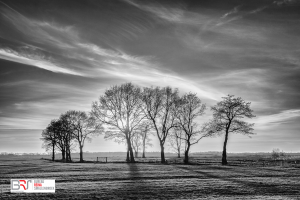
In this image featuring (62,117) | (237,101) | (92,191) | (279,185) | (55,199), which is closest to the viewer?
(55,199)

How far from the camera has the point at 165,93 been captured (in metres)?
52.5

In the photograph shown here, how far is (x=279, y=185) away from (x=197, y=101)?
3329 centimetres

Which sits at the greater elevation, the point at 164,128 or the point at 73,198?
the point at 164,128

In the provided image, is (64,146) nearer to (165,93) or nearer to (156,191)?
(165,93)

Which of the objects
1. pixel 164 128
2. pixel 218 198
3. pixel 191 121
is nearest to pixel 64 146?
pixel 164 128

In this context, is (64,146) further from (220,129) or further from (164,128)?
(220,129)

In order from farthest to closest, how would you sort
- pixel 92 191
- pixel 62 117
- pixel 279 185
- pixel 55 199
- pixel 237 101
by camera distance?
pixel 62 117
pixel 237 101
pixel 279 185
pixel 92 191
pixel 55 199

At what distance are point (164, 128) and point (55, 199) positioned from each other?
39691mm

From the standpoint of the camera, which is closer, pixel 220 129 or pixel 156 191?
pixel 156 191

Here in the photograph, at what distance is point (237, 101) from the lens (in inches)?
1970

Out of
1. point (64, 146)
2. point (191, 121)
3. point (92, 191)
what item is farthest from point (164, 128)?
point (64, 146)

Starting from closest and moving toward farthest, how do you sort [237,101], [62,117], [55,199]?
[55,199] → [237,101] → [62,117]

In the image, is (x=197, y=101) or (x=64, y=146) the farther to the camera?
(x=64, y=146)

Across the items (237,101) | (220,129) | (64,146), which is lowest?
(64,146)
